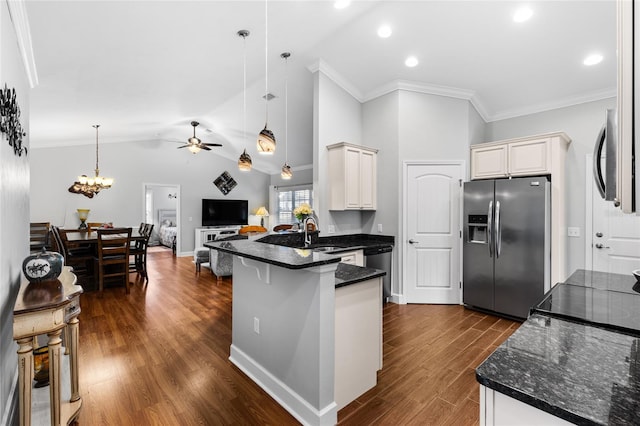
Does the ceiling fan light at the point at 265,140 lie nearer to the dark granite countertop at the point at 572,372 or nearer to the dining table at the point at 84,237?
the dark granite countertop at the point at 572,372

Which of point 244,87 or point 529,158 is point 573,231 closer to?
point 529,158

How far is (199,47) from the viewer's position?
3.37 metres

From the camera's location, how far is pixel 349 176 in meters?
4.14

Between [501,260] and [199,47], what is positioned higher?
[199,47]

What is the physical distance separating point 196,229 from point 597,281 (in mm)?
8811

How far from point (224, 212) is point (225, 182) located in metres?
0.98

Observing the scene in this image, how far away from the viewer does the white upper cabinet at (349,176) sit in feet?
13.5

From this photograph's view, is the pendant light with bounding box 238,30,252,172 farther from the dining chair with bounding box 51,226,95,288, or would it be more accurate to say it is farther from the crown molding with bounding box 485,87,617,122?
the crown molding with bounding box 485,87,617,122

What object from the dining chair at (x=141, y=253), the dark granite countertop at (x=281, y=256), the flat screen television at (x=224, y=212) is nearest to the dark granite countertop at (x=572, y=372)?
the dark granite countertop at (x=281, y=256)

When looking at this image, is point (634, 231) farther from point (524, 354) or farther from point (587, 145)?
point (524, 354)

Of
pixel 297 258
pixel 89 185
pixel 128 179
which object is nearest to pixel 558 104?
pixel 297 258

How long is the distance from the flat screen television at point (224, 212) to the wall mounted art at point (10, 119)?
7151 mm

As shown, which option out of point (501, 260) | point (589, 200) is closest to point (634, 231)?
point (589, 200)

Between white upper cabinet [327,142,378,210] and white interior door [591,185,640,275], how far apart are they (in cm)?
291
